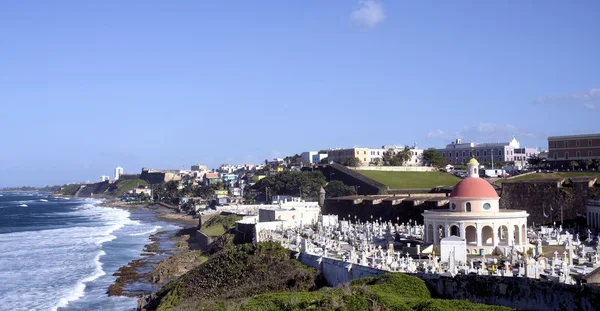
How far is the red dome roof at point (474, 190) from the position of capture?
117 feet

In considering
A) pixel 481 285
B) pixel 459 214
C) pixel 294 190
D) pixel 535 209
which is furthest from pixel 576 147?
pixel 481 285

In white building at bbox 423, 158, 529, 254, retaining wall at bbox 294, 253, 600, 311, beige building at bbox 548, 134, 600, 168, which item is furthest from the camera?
beige building at bbox 548, 134, 600, 168

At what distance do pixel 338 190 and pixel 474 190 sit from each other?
141 feet

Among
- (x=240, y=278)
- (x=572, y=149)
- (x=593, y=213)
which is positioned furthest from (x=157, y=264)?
(x=572, y=149)

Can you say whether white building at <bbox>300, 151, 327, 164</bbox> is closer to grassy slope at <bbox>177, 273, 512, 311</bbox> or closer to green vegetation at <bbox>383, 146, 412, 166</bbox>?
green vegetation at <bbox>383, 146, 412, 166</bbox>

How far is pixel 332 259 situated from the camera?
30.2m

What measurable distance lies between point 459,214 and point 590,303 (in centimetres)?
1600

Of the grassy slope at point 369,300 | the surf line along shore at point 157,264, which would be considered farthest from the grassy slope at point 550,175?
the grassy slope at point 369,300

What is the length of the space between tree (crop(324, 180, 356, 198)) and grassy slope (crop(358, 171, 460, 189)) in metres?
4.21

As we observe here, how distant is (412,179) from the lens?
8256 cm

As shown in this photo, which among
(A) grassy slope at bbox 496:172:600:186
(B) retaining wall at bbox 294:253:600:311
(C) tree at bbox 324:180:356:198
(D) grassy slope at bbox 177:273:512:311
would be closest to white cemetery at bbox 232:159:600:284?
(B) retaining wall at bbox 294:253:600:311

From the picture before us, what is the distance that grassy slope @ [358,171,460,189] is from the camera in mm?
77125

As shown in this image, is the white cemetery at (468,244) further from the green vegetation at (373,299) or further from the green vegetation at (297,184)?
the green vegetation at (297,184)

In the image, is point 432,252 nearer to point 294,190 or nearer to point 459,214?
point 459,214
